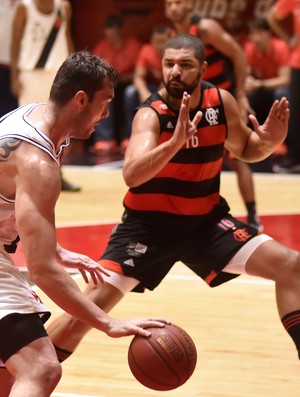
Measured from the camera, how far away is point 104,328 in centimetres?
390

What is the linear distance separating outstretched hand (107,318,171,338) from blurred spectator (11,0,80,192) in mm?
6910

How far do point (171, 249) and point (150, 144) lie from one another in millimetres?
568

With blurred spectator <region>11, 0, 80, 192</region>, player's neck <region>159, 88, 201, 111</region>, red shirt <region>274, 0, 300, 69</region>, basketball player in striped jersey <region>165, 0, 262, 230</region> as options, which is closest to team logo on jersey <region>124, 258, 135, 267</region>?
player's neck <region>159, 88, 201, 111</region>

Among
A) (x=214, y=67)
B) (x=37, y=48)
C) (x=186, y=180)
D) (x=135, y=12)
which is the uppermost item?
(x=186, y=180)

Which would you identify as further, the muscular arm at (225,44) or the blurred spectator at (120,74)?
the blurred spectator at (120,74)

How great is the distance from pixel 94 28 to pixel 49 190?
13.2 metres

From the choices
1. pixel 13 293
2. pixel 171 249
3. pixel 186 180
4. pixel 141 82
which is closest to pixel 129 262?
pixel 171 249

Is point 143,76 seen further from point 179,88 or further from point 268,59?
point 179,88

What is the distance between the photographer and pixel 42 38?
10.9 meters

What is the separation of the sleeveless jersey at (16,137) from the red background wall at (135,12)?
1172 centimetres

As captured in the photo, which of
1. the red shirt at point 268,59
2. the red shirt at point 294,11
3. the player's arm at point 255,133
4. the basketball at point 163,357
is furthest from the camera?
the red shirt at point 268,59

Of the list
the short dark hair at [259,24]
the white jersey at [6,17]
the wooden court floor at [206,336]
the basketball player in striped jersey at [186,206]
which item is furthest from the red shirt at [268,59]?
the basketball player in striped jersey at [186,206]

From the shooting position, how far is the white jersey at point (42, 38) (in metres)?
10.8

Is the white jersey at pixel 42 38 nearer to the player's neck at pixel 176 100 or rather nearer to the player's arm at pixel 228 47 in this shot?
the player's arm at pixel 228 47
